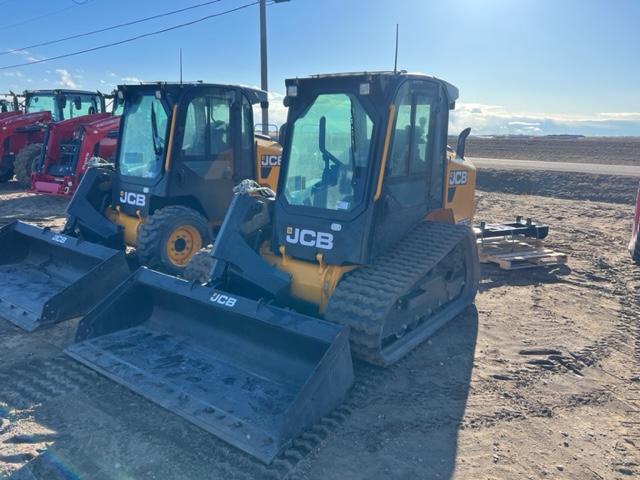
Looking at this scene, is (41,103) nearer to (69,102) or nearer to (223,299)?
(69,102)

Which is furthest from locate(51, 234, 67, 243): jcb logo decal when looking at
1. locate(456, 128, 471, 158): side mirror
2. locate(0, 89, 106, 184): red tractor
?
locate(0, 89, 106, 184): red tractor

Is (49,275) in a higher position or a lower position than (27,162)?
lower

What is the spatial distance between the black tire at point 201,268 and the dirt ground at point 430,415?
1.30m

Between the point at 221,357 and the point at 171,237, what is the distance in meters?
2.58

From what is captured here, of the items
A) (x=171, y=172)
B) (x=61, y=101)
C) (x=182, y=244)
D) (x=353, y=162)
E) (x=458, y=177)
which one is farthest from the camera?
(x=61, y=101)

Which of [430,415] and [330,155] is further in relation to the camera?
[330,155]

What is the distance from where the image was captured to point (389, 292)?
437 centimetres

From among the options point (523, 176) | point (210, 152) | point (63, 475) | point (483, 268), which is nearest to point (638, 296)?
point (483, 268)

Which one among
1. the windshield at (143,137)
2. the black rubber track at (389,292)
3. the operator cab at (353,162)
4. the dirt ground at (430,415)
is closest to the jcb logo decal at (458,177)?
the black rubber track at (389,292)

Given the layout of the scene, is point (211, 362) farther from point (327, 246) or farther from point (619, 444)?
point (619, 444)

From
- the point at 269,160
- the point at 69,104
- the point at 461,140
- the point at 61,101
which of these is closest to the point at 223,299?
the point at 461,140

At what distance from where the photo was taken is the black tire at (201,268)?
539cm

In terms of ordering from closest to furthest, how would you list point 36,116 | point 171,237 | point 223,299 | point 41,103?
point 223,299 < point 171,237 < point 36,116 < point 41,103

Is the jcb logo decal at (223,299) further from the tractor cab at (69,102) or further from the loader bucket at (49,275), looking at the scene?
the tractor cab at (69,102)
